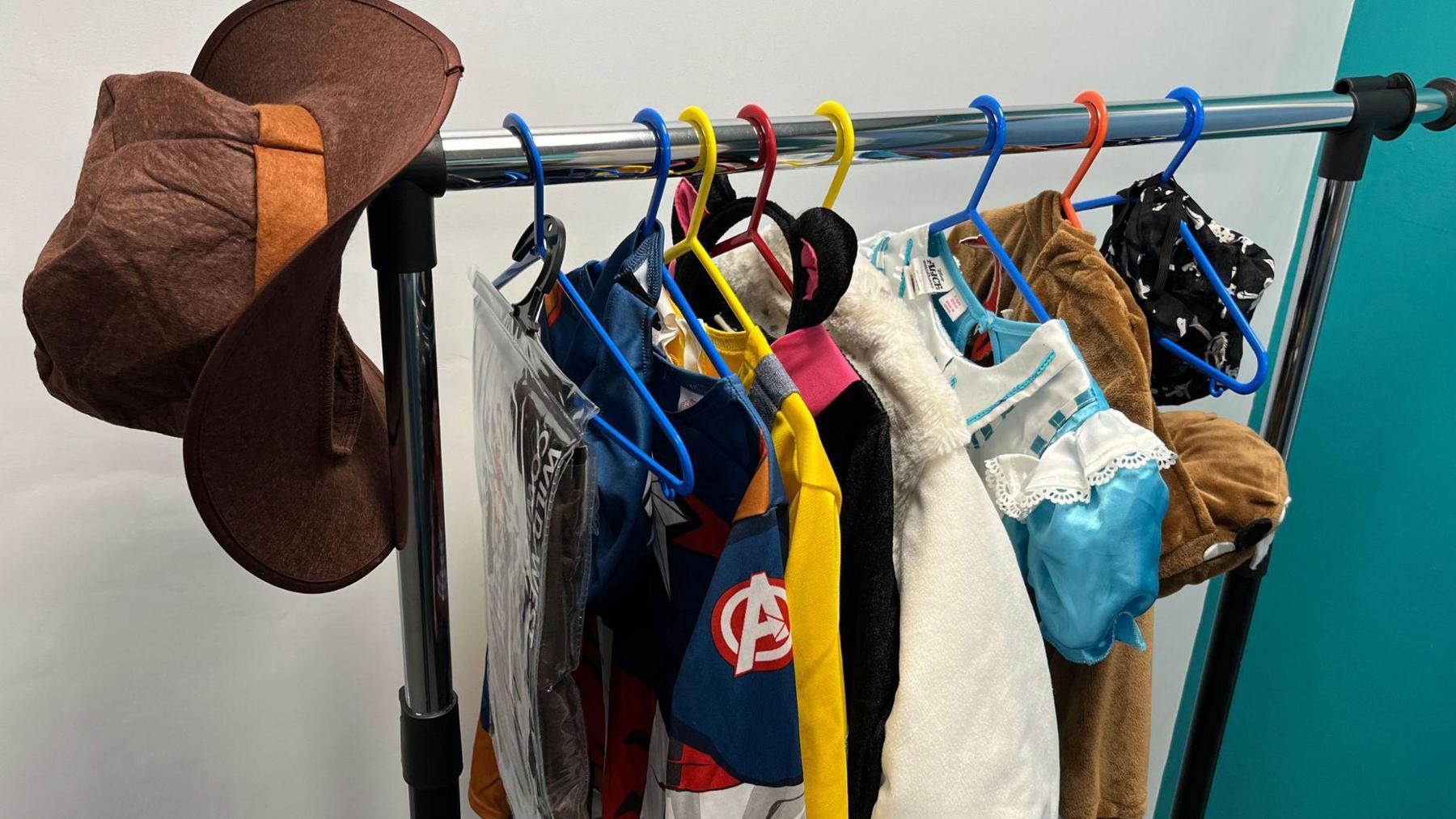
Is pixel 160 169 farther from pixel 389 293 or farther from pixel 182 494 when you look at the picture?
pixel 182 494

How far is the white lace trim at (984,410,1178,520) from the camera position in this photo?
2.00 ft

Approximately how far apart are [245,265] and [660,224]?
8.6 inches

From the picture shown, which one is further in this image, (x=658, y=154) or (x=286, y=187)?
(x=658, y=154)

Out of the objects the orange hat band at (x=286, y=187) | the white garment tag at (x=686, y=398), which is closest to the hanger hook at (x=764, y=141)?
the white garment tag at (x=686, y=398)

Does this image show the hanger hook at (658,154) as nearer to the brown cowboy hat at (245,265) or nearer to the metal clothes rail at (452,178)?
the metal clothes rail at (452,178)

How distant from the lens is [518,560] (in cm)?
52

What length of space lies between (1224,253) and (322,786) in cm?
90

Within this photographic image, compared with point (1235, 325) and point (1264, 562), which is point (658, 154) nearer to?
point (1235, 325)

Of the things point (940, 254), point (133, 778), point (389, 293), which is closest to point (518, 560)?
point (389, 293)

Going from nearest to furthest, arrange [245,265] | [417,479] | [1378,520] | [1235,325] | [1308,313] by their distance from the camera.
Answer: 1. [245,265]
2. [417,479]
3. [1235,325]
4. [1308,313]
5. [1378,520]

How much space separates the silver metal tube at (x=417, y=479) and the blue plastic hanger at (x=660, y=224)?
Result: 12cm

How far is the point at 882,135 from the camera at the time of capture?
622 millimetres

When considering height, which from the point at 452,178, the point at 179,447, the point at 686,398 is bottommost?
the point at 179,447

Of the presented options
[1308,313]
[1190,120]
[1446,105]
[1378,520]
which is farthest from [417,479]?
[1378,520]
